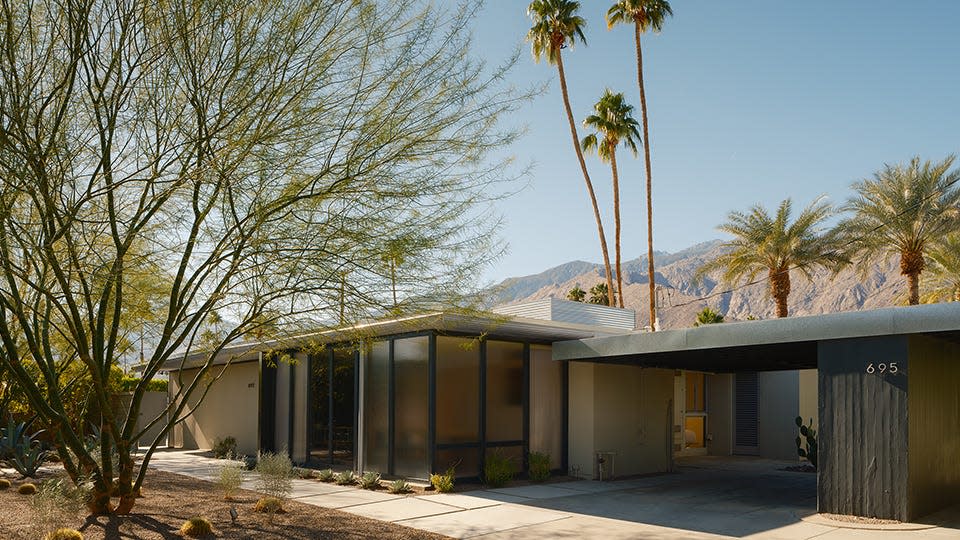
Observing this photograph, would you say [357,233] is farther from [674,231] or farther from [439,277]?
[674,231]

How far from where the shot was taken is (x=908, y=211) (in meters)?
22.8

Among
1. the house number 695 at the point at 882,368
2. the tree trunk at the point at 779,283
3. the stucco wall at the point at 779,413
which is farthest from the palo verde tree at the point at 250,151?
the tree trunk at the point at 779,283

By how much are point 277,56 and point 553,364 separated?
9.37 meters

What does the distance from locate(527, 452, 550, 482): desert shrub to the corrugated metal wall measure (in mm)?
5219

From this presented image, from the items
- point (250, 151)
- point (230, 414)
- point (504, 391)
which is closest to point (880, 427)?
point (504, 391)

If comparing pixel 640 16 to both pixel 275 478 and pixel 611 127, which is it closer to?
pixel 611 127

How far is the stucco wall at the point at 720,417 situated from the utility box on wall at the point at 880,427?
10.4 metres

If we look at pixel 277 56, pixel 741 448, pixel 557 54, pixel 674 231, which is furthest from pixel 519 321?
pixel 674 231

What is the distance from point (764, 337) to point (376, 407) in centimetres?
687

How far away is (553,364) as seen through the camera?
15688 millimetres

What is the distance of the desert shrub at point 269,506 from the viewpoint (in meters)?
10.2

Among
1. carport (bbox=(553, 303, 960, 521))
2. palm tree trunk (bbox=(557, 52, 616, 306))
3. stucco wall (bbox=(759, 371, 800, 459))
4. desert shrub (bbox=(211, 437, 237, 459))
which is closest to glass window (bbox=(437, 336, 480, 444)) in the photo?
carport (bbox=(553, 303, 960, 521))

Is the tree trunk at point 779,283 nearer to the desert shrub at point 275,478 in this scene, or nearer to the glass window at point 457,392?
the glass window at point 457,392

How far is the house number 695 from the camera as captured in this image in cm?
985
